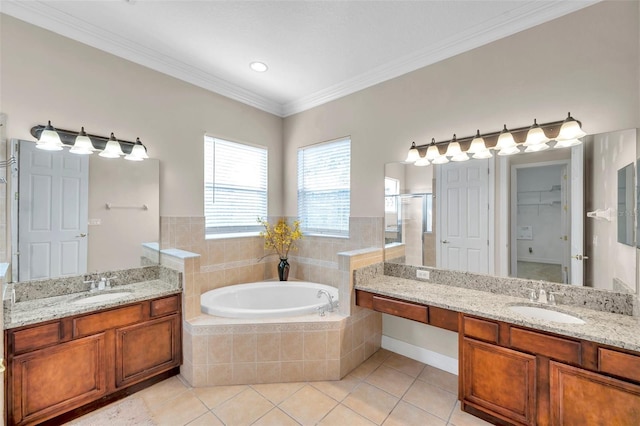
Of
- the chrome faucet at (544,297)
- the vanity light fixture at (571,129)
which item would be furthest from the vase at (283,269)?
the vanity light fixture at (571,129)

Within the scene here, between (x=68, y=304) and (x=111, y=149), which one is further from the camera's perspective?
(x=111, y=149)

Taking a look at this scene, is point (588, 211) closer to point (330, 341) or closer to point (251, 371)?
point (330, 341)

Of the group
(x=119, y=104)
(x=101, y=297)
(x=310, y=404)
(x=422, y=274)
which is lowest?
(x=310, y=404)

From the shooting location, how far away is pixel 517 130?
2.19m

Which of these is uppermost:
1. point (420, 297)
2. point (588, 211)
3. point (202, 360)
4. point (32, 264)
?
point (588, 211)

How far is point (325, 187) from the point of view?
3.53 m

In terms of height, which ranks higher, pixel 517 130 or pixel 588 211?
pixel 517 130

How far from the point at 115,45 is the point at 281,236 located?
8.29ft

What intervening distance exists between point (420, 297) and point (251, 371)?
1.53 metres

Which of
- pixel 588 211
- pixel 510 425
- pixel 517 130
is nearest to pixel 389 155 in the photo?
pixel 517 130

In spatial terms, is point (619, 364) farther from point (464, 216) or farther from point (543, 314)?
point (464, 216)

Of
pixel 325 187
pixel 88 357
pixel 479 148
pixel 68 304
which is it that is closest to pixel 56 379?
pixel 88 357

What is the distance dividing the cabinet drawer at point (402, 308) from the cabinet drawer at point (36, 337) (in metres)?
2.34

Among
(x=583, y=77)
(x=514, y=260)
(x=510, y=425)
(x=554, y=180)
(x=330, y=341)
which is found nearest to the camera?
(x=510, y=425)
